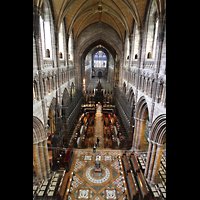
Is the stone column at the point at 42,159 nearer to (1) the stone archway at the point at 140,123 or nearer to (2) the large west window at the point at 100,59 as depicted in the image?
(1) the stone archway at the point at 140,123

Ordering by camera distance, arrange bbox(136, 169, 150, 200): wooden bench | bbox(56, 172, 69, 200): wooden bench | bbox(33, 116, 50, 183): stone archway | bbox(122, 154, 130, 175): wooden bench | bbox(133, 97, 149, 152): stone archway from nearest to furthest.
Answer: bbox(56, 172, 69, 200): wooden bench, bbox(136, 169, 150, 200): wooden bench, bbox(33, 116, 50, 183): stone archway, bbox(122, 154, 130, 175): wooden bench, bbox(133, 97, 149, 152): stone archway

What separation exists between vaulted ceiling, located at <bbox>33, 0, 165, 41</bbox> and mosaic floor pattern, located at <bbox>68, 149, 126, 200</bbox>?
11.5m

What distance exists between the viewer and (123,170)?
10.5 m

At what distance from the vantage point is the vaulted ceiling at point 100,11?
11.0m

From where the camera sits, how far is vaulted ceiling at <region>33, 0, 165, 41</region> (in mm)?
10961

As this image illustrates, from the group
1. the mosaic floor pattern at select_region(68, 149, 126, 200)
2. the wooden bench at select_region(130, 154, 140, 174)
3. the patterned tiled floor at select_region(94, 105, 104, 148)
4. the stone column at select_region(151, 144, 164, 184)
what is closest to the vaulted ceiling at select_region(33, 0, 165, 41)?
the stone column at select_region(151, 144, 164, 184)

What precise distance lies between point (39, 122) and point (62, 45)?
10.2 metres

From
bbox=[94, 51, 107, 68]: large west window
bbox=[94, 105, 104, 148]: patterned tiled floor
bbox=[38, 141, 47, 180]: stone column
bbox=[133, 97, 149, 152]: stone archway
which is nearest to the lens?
bbox=[38, 141, 47, 180]: stone column

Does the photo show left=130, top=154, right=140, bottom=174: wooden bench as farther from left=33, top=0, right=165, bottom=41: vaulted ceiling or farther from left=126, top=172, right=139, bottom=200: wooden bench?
left=33, top=0, right=165, bottom=41: vaulted ceiling

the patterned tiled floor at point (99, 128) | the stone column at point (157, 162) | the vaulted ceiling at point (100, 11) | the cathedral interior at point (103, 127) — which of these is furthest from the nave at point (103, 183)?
the vaulted ceiling at point (100, 11)

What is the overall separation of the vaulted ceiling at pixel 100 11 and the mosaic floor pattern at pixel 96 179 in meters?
11.5

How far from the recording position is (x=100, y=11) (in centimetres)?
1634

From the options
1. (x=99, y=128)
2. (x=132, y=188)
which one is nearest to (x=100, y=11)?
(x=99, y=128)

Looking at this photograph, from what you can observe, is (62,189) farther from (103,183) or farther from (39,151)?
(103,183)
